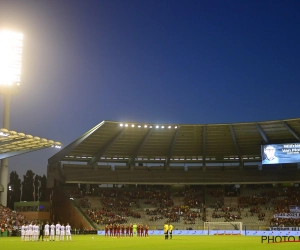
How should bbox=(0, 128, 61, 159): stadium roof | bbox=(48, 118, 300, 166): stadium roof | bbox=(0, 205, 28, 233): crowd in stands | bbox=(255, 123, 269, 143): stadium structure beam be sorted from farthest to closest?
bbox=(48, 118, 300, 166): stadium roof < bbox=(255, 123, 269, 143): stadium structure beam < bbox=(0, 205, 28, 233): crowd in stands < bbox=(0, 128, 61, 159): stadium roof

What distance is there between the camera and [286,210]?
68.2 meters

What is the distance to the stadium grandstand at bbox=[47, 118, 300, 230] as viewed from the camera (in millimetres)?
→ 66188

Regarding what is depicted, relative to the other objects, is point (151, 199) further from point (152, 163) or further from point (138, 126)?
point (138, 126)


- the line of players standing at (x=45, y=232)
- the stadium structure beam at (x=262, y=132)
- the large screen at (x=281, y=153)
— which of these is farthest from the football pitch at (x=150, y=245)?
the large screen at (x=281, y=153)

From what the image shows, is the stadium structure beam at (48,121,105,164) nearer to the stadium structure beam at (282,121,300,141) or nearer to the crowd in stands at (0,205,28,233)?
the crowd in stands at (0,205,28,233)

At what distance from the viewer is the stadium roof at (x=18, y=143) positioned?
40250mm

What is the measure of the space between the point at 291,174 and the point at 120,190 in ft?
91.4

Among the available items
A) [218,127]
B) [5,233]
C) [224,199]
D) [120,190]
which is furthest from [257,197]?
[5,233]

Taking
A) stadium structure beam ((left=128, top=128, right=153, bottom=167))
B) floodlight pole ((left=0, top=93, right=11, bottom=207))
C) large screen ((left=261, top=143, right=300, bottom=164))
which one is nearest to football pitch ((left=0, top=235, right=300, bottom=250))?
floodlight pole ((left=0, top=93, right=11, bottom=207))

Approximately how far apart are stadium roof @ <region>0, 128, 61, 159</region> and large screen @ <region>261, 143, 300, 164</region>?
1227 inches

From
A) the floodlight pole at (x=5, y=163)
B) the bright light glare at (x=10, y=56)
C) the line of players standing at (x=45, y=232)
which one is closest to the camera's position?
the line of players standing at (x=45, y=232)

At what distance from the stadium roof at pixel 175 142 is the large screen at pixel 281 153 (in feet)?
2.83

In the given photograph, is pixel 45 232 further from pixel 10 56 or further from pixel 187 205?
pixel 187 205

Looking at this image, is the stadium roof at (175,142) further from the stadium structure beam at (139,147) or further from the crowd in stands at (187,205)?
the crowd in stands at (187,205)
